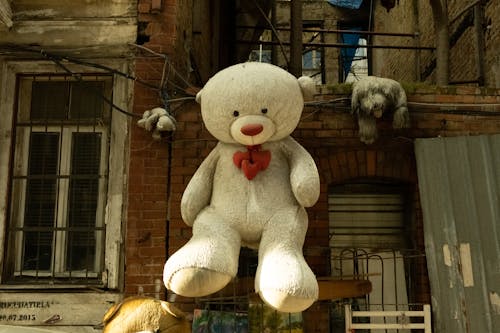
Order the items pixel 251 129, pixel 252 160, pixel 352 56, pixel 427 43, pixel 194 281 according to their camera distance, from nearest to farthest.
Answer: pixel 194 281
pixel 251 129
pixel 252 160
pixel 427 43
pixel 352 56

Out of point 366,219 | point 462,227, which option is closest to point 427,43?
point 366,219

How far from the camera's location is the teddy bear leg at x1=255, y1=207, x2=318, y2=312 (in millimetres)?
2809

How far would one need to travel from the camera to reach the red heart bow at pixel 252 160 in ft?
10.9

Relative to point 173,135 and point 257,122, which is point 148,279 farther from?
point 257,122

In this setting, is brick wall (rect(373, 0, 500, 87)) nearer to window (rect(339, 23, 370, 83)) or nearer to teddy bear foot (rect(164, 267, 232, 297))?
window (rect(339, 23, 370, 83))

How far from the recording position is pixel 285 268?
2.89 metres

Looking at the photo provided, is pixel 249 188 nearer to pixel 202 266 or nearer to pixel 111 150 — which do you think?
pixel 202 266

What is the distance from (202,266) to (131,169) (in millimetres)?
2027

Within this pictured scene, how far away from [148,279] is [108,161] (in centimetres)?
111

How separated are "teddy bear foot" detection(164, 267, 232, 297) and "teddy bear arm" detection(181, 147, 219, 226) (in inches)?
21.7

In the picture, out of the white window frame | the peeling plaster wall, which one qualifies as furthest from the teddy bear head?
the peeling plaster wall

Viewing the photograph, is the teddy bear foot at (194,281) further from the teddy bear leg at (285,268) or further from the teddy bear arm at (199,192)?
the teddy bear arm at (199,192)

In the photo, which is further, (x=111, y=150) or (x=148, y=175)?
(x=111, y=150)

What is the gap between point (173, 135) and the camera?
15.8ft
